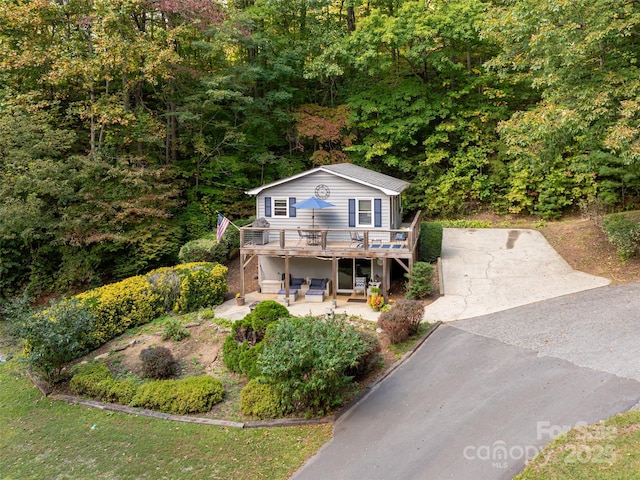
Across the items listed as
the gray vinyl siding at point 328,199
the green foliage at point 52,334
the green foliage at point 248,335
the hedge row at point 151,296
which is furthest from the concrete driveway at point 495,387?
the hedge row at point 151,296

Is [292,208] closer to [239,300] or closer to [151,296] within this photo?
[239,300]

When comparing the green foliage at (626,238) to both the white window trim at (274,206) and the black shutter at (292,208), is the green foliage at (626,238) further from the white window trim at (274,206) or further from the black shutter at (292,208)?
the white window trim at (274,206)

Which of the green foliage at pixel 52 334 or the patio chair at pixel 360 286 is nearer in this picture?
the green foliage at pixel 52 334

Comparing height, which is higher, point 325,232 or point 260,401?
point 325,232

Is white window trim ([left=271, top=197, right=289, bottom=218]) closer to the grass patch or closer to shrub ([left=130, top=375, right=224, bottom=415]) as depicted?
shrub ([left=130, top=375, right=224, bottom=415])

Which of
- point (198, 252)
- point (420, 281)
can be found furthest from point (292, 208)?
point (420, 281)

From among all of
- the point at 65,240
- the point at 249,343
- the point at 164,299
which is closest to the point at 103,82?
the point at 65,240

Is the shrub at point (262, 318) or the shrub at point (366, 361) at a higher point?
the shrub at point (262, 318)
